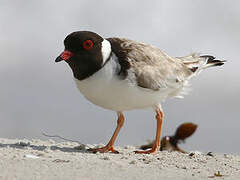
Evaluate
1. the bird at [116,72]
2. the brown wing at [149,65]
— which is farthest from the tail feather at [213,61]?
the bird at [116,72]

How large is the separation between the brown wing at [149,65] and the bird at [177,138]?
1.61 metres

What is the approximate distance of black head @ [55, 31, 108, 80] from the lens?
26.7 feet

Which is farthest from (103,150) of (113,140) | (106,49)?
(106,49)

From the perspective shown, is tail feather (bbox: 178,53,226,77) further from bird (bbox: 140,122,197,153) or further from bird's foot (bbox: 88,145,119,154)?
bird's foot (bbox: 88,145,119,154)

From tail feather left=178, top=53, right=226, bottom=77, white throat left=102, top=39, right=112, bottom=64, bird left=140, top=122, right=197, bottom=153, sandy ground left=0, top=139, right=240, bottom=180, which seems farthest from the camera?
bird left=140, top=122, right=197, bottom=153

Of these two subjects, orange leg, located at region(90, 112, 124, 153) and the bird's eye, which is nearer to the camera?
the bird's eye

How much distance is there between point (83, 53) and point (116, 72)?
651mm

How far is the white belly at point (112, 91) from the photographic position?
318 inches

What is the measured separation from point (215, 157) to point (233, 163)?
1.82 ft

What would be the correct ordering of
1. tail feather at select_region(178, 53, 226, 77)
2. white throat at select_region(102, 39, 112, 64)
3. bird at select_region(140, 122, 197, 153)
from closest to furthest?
white throat at select_region(102, 39, 112, 64), tail feather at select_region(178, 53, 226, 77), bird at select_region(140, 122, 197, 153)

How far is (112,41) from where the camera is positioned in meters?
8.77

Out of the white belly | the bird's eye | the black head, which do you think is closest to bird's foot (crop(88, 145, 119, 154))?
the white belly

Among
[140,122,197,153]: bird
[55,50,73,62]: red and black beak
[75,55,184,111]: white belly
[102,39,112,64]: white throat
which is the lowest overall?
[140,122,197,153]: bird

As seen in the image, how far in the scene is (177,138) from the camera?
11.0 metres
